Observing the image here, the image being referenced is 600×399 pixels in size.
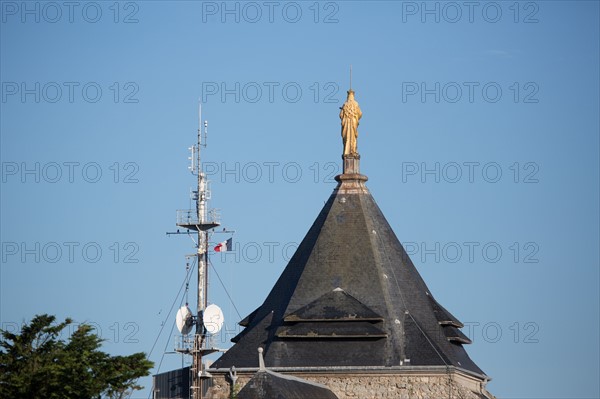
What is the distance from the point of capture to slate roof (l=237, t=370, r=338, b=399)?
84750 millimetres

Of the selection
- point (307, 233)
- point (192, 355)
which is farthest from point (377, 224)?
point (192, 355)

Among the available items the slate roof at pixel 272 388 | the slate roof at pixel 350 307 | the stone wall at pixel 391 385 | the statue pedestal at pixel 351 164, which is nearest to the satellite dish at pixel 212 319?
the slate roof at pixel 350 307

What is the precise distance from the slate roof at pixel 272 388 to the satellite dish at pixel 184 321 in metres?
7.07

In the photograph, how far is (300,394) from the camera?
283 ft

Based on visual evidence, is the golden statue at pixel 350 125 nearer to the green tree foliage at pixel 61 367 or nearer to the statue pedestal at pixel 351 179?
the statue pedestal at pixel 351 179

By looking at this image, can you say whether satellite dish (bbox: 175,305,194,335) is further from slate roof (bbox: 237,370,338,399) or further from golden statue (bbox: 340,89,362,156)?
golden statue (bbox: 340,89,362,156)

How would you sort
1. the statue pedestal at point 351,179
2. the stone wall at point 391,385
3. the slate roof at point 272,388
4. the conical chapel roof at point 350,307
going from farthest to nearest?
the statue pedestal at point 351,179 < the conical chapel roof at point 350,307 < the stone wall at point 391,385 < the slate roof at point 272,388

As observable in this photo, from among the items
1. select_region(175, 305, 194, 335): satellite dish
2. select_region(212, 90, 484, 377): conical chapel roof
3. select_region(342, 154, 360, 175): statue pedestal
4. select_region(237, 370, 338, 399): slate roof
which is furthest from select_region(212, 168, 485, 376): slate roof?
select_region(237, 370, 338, 399): slate roof

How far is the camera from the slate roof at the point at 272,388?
84.8m

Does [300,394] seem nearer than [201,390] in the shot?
Yes

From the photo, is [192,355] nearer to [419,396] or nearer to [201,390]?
[201,390]

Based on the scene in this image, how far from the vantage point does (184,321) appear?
93.8 m

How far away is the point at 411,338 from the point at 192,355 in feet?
26.6

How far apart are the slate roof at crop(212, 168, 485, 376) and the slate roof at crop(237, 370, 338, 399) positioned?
391cm
